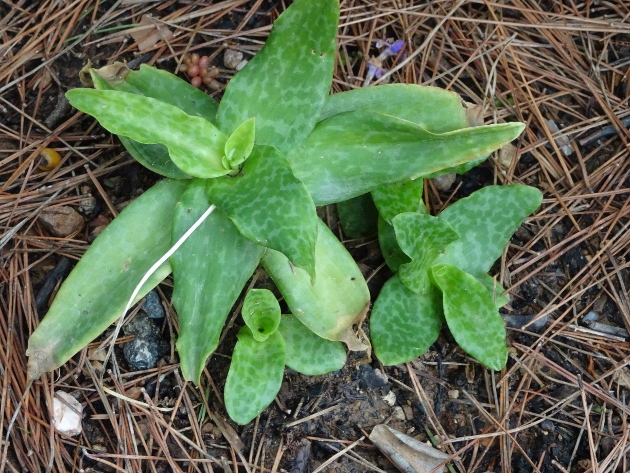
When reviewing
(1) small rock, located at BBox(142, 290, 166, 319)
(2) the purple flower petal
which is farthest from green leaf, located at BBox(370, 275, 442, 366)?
(2) the purple flower petal

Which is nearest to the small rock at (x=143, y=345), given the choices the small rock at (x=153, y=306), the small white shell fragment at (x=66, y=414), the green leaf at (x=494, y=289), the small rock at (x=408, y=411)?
the small rock at (x=153, y=306)

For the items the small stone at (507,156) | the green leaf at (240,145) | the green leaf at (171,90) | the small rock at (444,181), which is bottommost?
the small rock at (444,181)

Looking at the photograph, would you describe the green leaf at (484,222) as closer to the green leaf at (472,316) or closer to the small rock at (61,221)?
the green leaf at (472,316)

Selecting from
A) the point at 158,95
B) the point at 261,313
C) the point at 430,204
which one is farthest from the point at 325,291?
the point at 158,95

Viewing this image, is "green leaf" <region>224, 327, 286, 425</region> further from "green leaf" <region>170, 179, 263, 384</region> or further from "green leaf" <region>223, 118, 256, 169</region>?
"green leaf" <region>223, 118, 256, 169</region>

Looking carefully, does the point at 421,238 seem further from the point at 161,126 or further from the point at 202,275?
the point at 161,126
